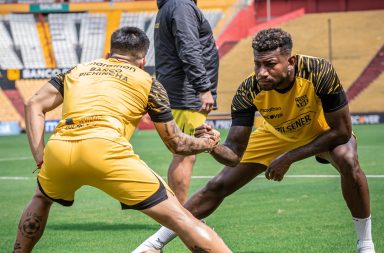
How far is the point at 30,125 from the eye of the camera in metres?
5.90

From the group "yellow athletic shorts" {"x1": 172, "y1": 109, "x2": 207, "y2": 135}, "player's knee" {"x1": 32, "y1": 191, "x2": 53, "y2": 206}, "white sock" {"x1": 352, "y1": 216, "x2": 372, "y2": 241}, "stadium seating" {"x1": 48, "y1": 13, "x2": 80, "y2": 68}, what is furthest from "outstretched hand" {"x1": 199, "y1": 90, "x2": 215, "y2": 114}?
"stadium seating" {"x1": 48, "y1": 13, "x2": 80, "y2": 68}

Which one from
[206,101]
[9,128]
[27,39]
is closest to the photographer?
[206,101]

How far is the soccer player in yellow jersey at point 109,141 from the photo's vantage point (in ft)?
17.1

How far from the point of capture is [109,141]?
206 inches

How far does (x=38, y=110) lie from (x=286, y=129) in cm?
213

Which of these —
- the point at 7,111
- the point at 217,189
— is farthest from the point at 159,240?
the point at 7,111

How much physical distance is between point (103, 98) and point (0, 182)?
8.26 m

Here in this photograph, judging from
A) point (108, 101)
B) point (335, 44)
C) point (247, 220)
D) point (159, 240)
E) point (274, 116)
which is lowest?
point (335, 44)

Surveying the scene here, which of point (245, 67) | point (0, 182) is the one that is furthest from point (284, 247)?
point (245, 67)

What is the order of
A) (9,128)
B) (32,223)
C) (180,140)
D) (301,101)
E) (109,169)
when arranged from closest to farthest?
(109,169) < (180,140) < (32,223) < (301,101) < (9,128)

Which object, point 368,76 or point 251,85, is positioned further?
point 368,76

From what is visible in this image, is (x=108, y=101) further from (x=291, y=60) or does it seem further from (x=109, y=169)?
(x=291, y=60)

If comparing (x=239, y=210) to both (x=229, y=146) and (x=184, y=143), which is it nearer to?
(x=229, y=146)

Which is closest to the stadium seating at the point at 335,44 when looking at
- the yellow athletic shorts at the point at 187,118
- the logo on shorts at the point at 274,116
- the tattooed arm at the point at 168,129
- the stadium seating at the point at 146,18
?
the stadium seating at the point at 146,18
